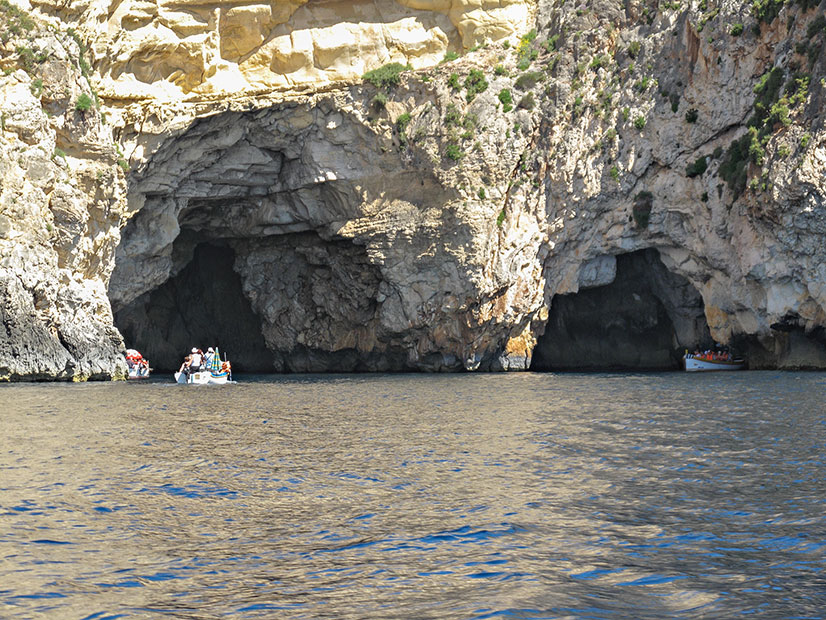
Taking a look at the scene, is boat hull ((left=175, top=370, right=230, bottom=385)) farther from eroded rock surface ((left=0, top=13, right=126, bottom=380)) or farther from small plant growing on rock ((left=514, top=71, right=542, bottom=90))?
small plant growing on rock ((left=514, top=71, right=542, bottom=90))

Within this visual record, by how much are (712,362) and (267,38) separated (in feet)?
91.2

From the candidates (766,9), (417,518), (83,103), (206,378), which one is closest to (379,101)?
(83,103)

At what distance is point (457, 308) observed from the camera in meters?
49.2

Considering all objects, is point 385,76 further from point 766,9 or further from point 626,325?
point 626,325

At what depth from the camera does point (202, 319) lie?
60812 mm

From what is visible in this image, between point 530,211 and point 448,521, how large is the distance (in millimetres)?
38796

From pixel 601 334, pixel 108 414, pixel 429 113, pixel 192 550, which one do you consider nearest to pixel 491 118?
pixel 429 113

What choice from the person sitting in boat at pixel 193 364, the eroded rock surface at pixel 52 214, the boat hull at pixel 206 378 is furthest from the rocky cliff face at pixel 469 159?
the boat hull at pixel 206 378

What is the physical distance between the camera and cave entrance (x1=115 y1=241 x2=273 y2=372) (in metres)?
58.9

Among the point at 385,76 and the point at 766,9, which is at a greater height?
the point at 766,9

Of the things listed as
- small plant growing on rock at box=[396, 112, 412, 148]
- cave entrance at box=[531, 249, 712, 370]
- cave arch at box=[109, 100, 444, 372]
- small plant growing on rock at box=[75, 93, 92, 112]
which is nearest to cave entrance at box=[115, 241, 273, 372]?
cave arch at box=[109, 100, 444, 372]

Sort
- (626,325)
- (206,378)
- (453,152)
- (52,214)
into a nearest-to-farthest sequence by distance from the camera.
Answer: (52,214)
(206,378)
(453,152)
(626,325)

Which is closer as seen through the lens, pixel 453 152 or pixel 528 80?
pixel 453 152

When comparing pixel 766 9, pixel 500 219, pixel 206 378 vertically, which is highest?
pixel 766 9
